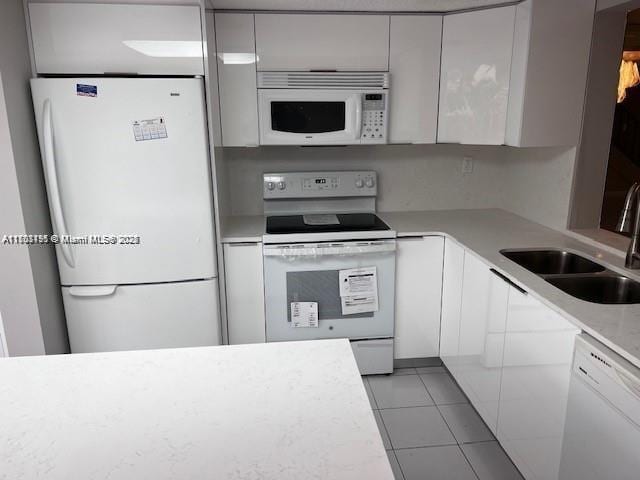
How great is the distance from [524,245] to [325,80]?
138 cm

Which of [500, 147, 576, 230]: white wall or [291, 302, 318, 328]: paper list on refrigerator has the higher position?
[500, 147, 576, 230]: white wall

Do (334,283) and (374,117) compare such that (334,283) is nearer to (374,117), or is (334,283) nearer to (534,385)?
(374,117)

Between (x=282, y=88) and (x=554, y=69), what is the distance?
1.41 m

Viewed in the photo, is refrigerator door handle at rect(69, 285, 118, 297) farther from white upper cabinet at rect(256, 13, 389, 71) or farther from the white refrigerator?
white upper cabinet at rect(256, 13, 389, 71)

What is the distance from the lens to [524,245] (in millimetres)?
2479

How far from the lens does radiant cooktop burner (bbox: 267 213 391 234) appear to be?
2.79 metres

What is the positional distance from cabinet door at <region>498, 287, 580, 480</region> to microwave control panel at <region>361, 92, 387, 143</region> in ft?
3.97

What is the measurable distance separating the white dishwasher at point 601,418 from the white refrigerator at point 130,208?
Answer: 1766mm

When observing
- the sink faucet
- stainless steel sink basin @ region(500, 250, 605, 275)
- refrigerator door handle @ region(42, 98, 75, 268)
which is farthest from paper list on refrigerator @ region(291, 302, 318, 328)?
the sink faucet

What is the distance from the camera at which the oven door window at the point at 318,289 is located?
2.74 m

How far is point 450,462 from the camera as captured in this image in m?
2.23

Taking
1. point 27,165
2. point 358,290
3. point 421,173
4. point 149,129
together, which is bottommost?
point 358,290

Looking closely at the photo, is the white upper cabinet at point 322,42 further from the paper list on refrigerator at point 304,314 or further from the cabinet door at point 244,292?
the paper list on refrigerator at point 304,314

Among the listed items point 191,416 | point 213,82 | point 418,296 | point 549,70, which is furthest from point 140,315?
point 549,70
